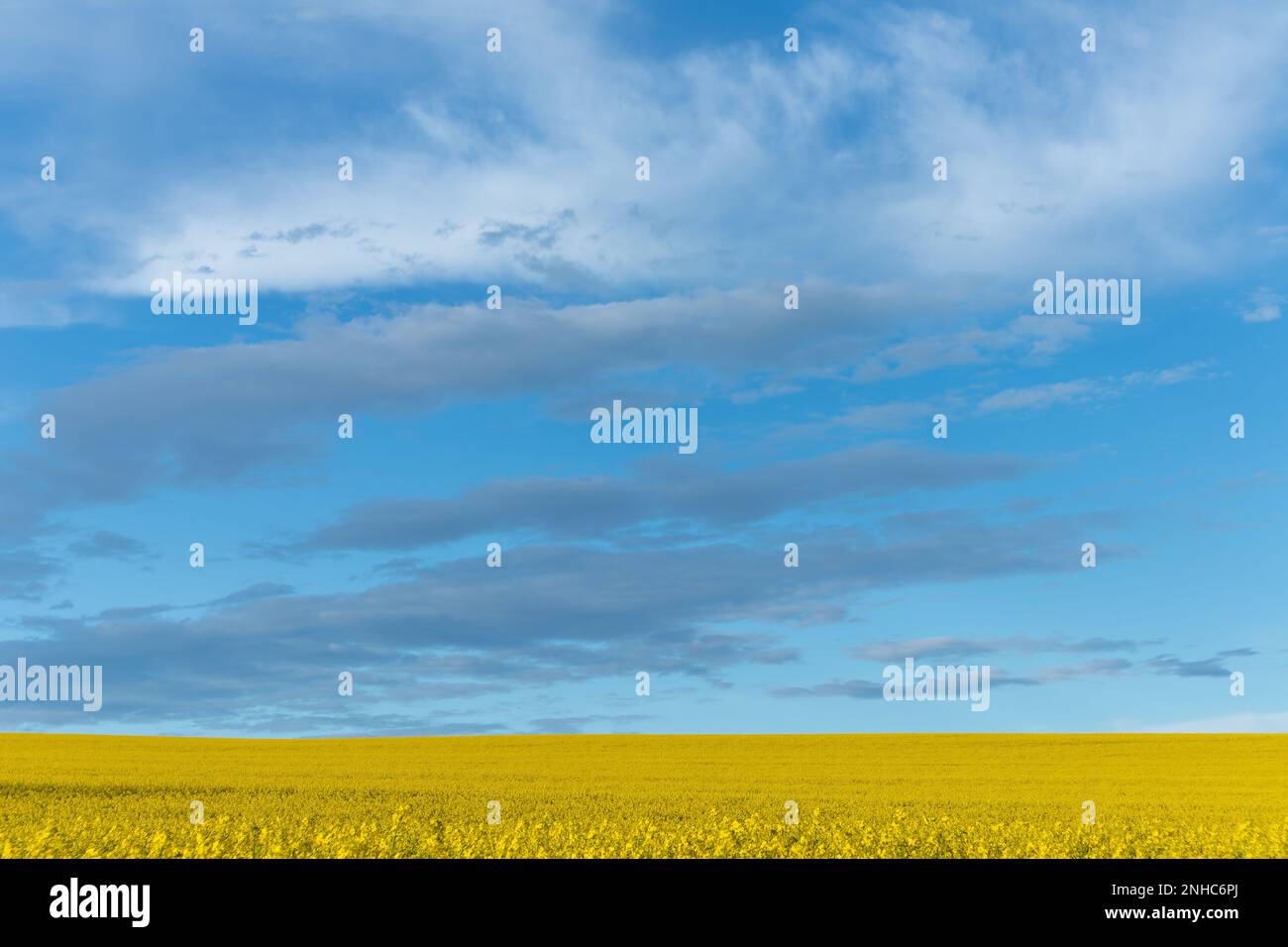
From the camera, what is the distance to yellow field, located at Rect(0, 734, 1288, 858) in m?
20.5

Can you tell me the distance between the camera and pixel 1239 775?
5441cm

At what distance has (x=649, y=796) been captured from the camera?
3700cm

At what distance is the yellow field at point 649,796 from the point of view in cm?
2047
